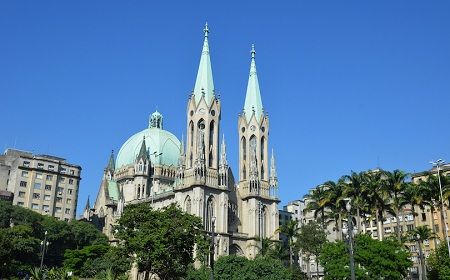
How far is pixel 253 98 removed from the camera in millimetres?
113125

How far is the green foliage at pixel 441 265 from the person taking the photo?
2483 inches

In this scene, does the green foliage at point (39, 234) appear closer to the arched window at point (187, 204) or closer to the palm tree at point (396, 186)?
the arched window at point (187, 204)

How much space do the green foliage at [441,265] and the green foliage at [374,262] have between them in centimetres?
371

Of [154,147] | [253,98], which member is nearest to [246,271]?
[253,98]

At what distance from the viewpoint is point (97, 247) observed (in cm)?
10250

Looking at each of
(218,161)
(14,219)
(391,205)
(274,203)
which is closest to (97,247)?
(14,219)

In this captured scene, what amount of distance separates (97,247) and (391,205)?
55.5 meters

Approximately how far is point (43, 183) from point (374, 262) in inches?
3926

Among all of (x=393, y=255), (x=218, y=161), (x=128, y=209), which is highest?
(x=218, y=161)

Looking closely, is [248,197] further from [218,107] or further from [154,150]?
→ [154,150]

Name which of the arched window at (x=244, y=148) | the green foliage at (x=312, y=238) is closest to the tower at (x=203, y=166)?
the arched window at (x=244, y=148)

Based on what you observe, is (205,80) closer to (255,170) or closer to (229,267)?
(255,170)

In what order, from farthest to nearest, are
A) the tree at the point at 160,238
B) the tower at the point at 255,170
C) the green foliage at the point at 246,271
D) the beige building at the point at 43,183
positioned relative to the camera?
1. the beige building at the point at 43,183
2. the tower at the point at 255,170
3. the green foliage at the point at 246,271
4. the tree at the point at 160,238

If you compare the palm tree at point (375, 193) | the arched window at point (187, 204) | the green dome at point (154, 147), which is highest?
the green dome at point (154, 147)
